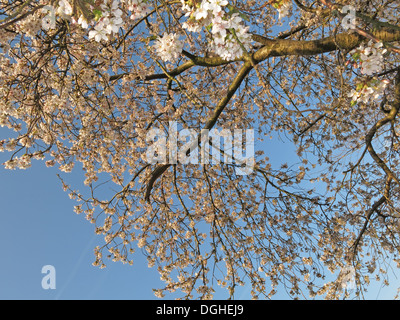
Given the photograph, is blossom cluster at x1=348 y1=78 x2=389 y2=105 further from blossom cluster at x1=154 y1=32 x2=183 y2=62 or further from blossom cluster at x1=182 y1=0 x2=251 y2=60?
blossom cluster at x1=154 y1=32 x2=183 y2=62

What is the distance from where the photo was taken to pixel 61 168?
239 inches

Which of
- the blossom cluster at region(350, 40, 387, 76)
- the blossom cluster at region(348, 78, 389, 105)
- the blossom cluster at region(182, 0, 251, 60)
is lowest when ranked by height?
the blossom cluster at region(348, 78, 389, 105)

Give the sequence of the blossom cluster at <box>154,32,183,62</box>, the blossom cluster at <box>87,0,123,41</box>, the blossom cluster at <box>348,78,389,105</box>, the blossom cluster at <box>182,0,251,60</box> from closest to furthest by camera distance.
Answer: the blossom cluster at <box>182,0,251,60</box> → the blossom cluster at <box>87,0,123,41</box> → the blossom cluster at <box>348,78,389,105</box> → the blossom cluster at <box>154,32,183,62</box>

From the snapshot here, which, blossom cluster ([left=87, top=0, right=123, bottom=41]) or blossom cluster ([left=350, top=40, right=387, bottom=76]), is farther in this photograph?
blossom cluster ([left=350, top=40, right=387, bottom=76])

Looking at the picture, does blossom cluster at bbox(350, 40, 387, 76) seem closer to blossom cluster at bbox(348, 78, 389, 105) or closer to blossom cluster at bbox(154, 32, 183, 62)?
blossom cluster at bbox(348, 78, 389, 105)

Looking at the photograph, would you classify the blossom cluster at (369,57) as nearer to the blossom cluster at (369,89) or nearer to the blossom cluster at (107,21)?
the blossom cluster at (369,89)

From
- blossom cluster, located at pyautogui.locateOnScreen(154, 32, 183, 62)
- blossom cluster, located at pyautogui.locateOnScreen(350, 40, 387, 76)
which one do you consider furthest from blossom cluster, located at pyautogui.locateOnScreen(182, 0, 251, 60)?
blossom cluster, located at pyautogui.locateOnScreen(350, 40, 387, 76)

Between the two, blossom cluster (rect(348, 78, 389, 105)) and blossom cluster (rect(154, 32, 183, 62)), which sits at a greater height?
blossom cluster (rect(154, 32, 183, 62))

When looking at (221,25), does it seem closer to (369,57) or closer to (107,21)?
(107,21)

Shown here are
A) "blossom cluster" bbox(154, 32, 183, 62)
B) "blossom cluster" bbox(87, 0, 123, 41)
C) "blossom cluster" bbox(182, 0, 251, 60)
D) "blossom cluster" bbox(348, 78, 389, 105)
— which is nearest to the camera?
"blossom cluster" bbox(182, 0, 251, 60)

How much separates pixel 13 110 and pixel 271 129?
17.6 ft

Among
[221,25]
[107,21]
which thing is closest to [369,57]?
[221,25]

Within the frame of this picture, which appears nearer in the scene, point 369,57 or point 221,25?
point 221,25

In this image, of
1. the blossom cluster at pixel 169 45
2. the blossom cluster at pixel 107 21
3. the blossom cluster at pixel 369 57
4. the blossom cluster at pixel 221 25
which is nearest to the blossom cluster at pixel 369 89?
the blossom cluster at pixel 369 57
